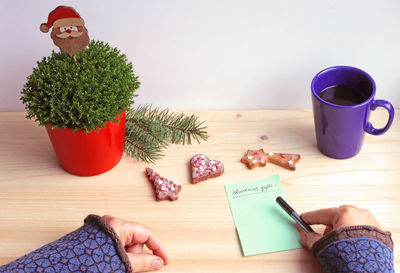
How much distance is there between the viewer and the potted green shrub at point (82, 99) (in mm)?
744

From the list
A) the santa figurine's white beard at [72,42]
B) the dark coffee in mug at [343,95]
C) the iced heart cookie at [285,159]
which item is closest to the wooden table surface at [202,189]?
the iced heart cookie at [285,159]

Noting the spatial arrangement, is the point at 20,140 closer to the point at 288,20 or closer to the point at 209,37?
the point at 209,37

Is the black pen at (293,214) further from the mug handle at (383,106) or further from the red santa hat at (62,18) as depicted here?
the red santa hat at (62,18)

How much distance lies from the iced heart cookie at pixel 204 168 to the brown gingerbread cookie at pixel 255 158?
53mm

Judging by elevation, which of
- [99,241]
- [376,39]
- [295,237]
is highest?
[376,39]

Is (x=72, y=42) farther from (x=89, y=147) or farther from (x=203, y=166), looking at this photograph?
(x=203, y=166)

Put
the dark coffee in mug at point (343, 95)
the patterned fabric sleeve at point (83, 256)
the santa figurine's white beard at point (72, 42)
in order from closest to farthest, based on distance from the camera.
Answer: the patterned fabric sleeve at point (83, 256)
the santa figurine's white beard at point (72, 42)
the dark coffee in mug at point (343, 95)

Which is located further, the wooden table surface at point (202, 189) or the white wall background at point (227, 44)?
the white wall background at point (227, 44)

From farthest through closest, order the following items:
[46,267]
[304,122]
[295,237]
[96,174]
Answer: [304,122] → [96,174] → [295,237] → [46,267]

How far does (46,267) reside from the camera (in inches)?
25.6

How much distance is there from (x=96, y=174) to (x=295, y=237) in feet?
1.29

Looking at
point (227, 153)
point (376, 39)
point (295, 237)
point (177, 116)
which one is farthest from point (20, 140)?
point (376, 39)

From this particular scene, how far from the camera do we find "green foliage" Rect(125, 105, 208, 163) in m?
0.93

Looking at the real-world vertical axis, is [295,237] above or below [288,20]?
below
